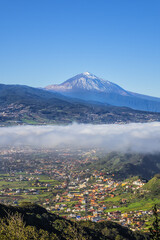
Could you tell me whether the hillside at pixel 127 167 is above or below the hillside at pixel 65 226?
below

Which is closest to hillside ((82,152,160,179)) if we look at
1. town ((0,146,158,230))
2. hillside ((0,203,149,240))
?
town ((0,146,158,230))

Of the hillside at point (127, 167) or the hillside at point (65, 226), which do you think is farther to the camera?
the hillside at point (127, 167)

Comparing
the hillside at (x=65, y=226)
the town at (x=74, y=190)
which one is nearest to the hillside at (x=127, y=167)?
the town at (x=74, y=190)

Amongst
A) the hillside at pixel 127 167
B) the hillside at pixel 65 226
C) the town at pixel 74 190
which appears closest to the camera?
the hillside at pixel 65 226

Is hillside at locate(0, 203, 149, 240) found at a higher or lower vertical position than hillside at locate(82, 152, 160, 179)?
higher

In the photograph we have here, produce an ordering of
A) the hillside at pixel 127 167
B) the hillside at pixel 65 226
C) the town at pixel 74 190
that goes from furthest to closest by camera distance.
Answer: the hillside at pixel 127 167
the town at pixel 74 190
the hillside at pixel 65 226

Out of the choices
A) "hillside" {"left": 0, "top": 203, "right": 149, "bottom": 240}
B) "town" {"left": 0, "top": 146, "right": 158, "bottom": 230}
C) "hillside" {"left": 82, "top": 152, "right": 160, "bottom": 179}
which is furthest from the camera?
"hillside" {"left": 82, "top": 152, "right": 160, "bottom": 179}

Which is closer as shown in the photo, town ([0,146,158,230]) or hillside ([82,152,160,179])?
town ([0,146,158,230])

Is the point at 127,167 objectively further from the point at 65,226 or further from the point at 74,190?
the point at 65,226

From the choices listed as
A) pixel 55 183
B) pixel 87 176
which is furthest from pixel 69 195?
pixel 87 176

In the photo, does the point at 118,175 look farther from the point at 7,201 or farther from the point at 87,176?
the point at 7,201

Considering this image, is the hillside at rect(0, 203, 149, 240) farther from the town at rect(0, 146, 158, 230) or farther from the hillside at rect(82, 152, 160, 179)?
the hillside at rect(82, 152, 160, 179)

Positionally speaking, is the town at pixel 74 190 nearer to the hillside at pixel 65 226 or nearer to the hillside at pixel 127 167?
the hillside at pixel 127 167

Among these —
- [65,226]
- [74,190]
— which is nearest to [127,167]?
[74,190]
